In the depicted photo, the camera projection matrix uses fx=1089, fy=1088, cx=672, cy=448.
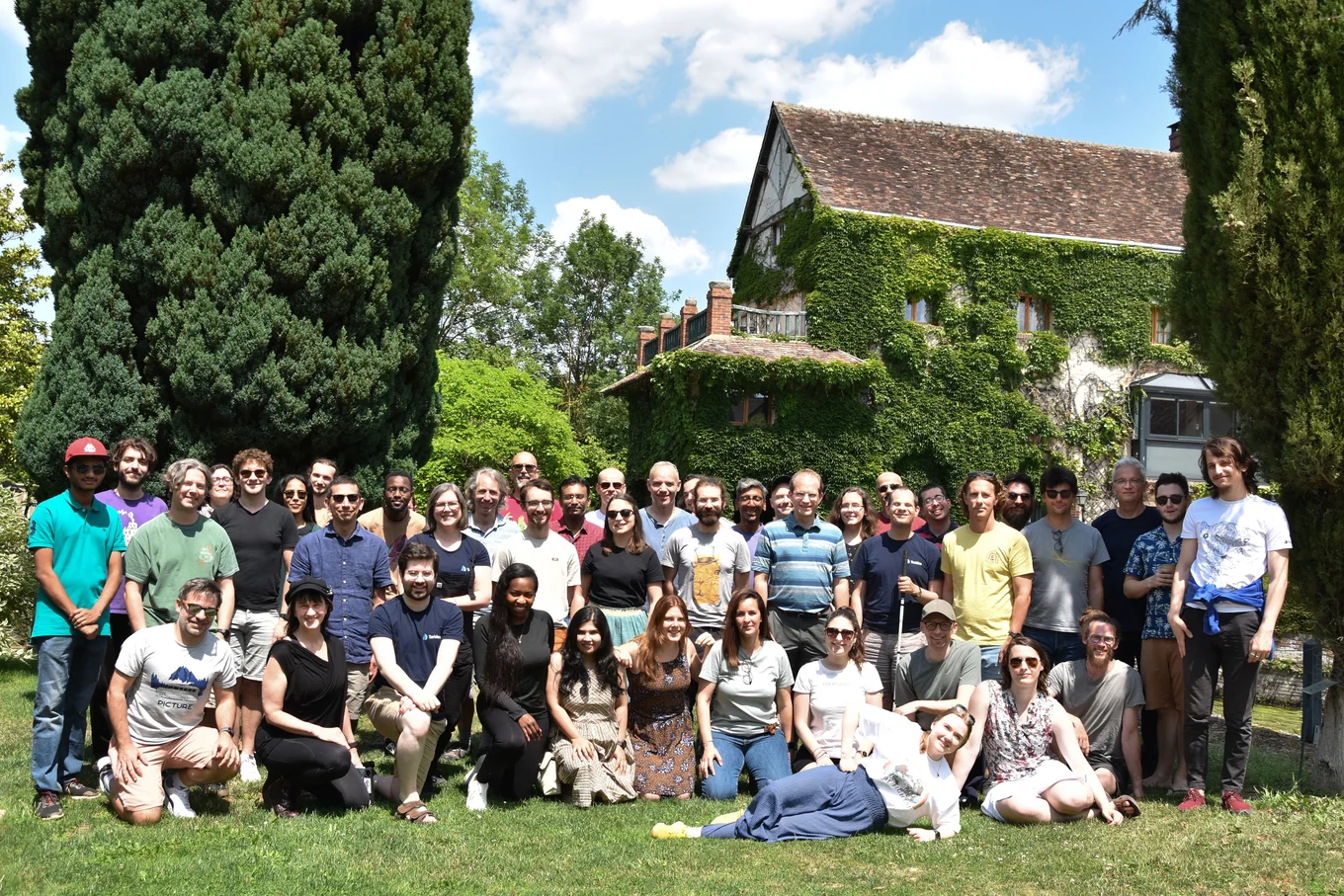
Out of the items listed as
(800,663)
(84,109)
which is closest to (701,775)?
(800,663)

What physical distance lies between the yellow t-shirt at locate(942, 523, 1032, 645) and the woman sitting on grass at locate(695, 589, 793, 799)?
1.26 m

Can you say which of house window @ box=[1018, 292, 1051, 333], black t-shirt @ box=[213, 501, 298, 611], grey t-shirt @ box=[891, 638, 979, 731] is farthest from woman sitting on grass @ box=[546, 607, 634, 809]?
house window @ box=[1018, 292, 1051, 333]

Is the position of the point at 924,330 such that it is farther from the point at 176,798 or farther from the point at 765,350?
the point at 176,798

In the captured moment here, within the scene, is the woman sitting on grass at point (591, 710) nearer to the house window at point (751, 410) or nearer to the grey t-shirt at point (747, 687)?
the grey t-shirt at point (747, 687)

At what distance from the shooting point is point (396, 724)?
6605 millimetres

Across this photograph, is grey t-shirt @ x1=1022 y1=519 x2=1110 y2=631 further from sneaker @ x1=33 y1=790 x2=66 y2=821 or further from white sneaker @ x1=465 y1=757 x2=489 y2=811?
sneaker @ x1=33 y1=790 x2=66 y2=821

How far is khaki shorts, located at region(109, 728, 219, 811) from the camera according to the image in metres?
5.91

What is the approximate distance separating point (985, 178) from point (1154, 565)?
24.0m

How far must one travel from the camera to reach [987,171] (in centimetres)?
2944

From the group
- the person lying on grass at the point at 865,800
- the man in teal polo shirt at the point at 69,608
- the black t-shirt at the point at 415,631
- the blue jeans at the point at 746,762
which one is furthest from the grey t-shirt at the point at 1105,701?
the man in teal polo shirt at the point at 69,608

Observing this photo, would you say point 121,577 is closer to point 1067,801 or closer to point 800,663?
point 800,663

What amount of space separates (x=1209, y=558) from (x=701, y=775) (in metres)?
3.37

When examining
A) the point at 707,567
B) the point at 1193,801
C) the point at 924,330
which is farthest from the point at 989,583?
the point at 924,330

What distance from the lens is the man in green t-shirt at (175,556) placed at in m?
6.65
